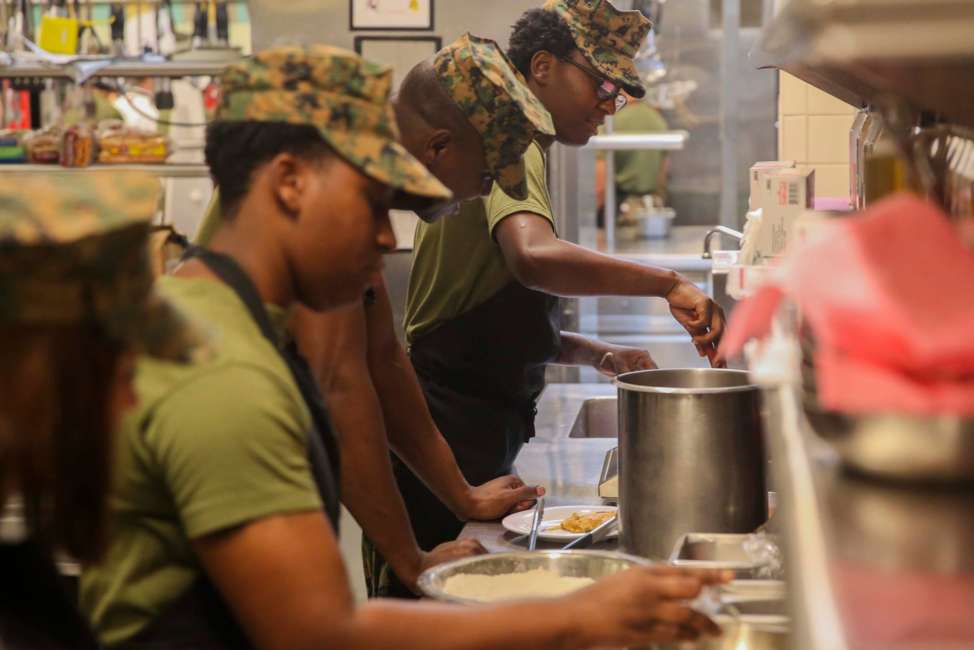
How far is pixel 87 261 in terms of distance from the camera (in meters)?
0.99

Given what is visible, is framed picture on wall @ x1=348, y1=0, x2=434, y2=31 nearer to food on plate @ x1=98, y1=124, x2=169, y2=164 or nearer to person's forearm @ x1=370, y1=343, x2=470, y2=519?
food on plate @ x1=98, y1=124, x2=169, y2=164

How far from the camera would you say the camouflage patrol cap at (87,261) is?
37.5 inches

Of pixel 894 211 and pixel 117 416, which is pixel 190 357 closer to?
pixel 117 416

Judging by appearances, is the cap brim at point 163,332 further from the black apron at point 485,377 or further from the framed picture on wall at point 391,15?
the framed picture on wall at point 391,15

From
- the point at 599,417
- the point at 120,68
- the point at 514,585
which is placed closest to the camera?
the point at 514,585

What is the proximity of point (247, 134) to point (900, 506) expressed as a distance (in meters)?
0.93

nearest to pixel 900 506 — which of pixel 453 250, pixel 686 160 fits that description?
pixel 453 250

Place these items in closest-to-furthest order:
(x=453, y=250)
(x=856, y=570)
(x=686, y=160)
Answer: (x=856, y=570) → (x=453, y=250) → (x=686, y=160)

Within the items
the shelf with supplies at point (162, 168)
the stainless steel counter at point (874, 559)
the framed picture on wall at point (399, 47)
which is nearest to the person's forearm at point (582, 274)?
the stainless steel counter at point (874, 559)

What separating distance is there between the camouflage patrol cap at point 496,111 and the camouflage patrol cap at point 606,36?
2.39 feet

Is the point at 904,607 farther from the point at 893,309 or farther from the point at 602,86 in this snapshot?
the point at 602,86

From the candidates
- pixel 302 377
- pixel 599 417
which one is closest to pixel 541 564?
pixel 302 377

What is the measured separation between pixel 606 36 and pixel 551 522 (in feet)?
4.20

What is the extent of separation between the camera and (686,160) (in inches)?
267
